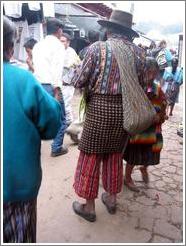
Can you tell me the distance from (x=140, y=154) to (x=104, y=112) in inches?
41.2

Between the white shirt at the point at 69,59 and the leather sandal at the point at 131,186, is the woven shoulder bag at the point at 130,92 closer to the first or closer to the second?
the leather sandal at the point at 131,186

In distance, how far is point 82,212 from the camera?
3.46m

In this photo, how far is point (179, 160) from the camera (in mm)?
5480

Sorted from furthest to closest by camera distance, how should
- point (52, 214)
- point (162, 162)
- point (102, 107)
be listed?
point (162, 162) → point (52, 214) → point (102, 107)

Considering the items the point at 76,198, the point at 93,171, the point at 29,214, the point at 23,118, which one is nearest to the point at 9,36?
the point at 23,118

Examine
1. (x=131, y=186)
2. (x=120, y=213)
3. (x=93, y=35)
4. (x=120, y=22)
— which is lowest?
(x=120, y=213)

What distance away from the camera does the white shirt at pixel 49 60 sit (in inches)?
182

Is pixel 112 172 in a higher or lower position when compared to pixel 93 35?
lower

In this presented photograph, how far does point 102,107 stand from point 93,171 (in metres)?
0.65

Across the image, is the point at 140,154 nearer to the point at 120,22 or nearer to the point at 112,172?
the point at 112,172

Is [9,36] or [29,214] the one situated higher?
[9,36]

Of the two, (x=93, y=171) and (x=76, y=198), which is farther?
(x=76, y=198)

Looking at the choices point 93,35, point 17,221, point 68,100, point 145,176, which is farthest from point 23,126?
point 93,35

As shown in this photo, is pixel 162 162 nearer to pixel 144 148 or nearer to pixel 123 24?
pixel 144 148
